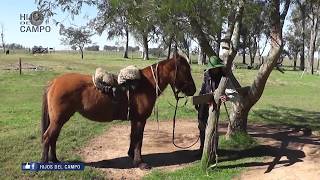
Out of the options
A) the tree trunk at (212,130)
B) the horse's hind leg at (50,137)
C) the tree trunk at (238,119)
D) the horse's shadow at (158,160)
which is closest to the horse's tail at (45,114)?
the horse's hind leg at (50,137)

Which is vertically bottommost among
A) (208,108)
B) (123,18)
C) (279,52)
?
(208,108)

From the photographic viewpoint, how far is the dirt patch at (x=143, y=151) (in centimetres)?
849

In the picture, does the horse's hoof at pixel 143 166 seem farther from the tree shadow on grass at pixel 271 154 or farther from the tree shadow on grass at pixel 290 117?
the tree shadow on grass at pixel 290 117

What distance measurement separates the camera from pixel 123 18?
35.4 feet

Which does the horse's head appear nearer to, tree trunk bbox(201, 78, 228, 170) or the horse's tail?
tree trunk bbox(201, 78, 228, 170)

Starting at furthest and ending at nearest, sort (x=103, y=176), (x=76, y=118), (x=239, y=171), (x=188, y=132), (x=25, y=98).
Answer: (x=25, y=98), (x=76, y=118), (x=188, y=132), (x=239, y=171), (x=103, y=176)

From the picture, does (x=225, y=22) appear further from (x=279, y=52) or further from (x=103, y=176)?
(x=103, y=176)

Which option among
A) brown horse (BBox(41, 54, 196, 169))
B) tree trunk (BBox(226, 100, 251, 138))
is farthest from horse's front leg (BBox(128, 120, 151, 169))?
tree trunk (BBox(226, 100, 251, 138))

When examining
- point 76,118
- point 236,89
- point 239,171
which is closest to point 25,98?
point 76,118

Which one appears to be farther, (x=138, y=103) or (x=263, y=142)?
(x=263, y=142)

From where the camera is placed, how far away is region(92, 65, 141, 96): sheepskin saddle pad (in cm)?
817

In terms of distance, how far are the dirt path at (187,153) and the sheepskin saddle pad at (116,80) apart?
55.1 inches

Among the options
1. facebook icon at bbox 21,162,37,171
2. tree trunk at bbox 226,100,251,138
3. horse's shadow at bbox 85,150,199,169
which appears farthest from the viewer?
tree trunk at bbox 226,100,251,138

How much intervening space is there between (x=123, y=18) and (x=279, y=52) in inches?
137
